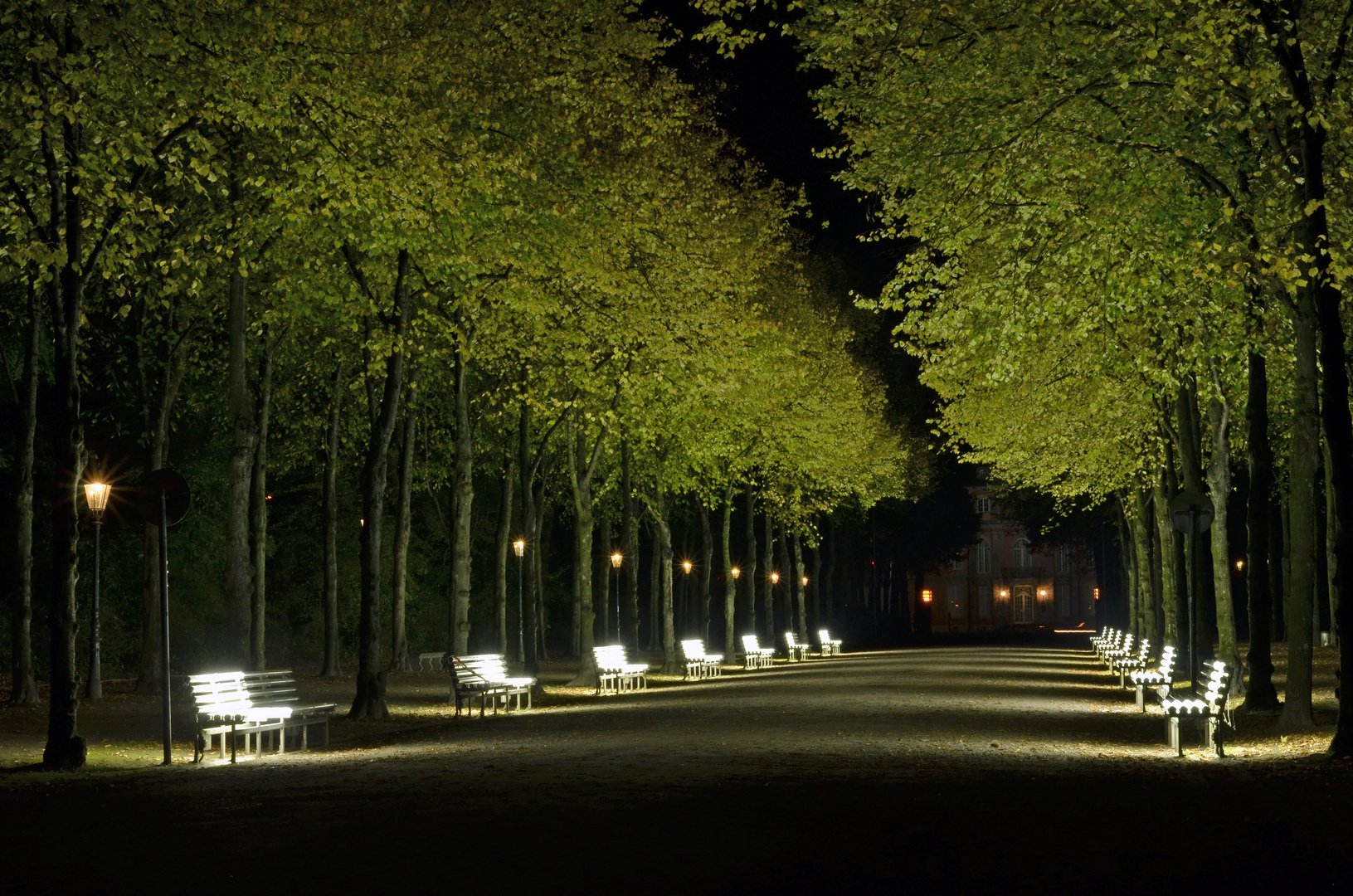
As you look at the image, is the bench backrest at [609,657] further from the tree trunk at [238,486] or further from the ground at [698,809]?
the tree trunk at [238,486]

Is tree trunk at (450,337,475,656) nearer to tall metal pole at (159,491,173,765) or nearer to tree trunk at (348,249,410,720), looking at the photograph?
tree trunk at (348,249,410,720)

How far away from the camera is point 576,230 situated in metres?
24.0

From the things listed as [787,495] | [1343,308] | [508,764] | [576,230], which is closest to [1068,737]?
[508,764]

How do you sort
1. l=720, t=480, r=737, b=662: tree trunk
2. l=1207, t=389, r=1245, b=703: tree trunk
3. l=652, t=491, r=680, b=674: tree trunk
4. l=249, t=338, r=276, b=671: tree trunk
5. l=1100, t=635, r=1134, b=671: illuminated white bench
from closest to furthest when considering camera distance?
l=1207, t=389, r=1245, b=703: tree trunk, l=249, t=338, r=276, b=671: tree trunk, l=1100, t=635, r=1134, b=671: illuminated white bench, l=652, t=491, r=680, b=674: tree trunk, l=720, t=480, r=737, b=662: tree trunk

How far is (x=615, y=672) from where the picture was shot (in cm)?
3125

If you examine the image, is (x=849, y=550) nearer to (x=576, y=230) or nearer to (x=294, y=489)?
(x=294, y=489)

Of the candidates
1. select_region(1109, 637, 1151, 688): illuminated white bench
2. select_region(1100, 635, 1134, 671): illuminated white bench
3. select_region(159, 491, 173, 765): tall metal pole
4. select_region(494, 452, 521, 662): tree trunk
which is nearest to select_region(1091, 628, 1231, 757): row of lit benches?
select_region(1109, 637, 1151, 688): illuminated white bench

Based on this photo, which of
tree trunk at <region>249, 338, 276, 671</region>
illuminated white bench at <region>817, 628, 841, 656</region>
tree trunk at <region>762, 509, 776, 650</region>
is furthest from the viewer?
illuminated white bench at <region>817, 628, 841, 656</region>

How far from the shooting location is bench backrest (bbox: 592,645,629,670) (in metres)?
31.6

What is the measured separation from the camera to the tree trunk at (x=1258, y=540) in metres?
20.4

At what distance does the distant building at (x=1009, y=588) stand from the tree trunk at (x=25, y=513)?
3990 inches

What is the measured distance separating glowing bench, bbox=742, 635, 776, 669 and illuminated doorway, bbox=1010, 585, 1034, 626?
259 ft

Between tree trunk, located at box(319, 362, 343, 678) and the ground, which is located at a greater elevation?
tree trunk, located at box(319, 362, 343, 678)

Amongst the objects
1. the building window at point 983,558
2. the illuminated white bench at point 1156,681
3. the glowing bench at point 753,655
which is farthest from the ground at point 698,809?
the building window at point 983,558
